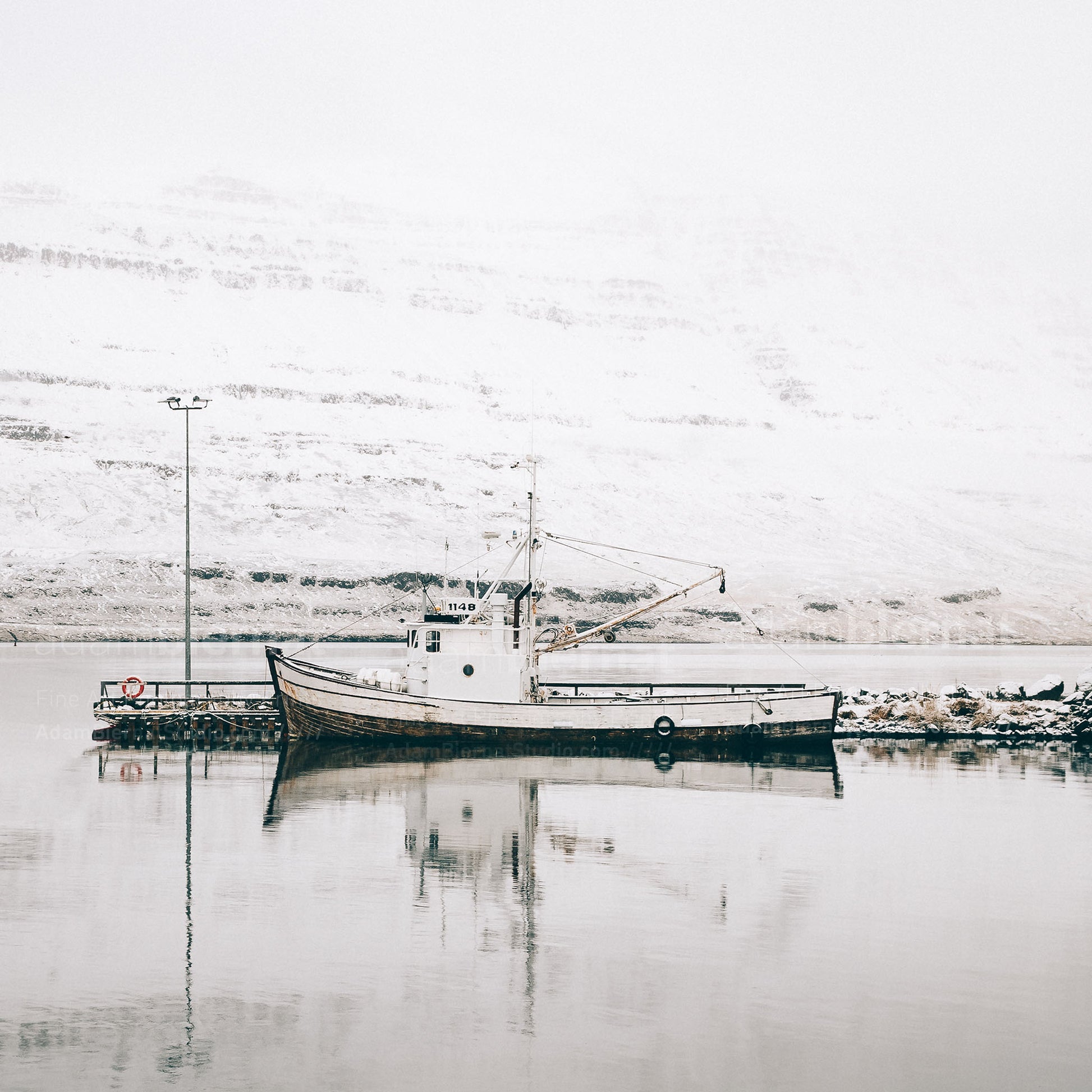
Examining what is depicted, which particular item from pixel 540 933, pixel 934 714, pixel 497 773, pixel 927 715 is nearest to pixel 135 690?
pixel 497 773

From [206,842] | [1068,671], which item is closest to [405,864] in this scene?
[206,842]

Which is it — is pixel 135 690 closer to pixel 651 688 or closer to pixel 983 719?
pixel 651 688

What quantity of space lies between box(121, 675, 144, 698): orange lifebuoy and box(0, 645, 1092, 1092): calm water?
992 centimetres

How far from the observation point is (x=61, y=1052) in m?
15.3

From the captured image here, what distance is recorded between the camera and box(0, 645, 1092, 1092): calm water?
607 inches

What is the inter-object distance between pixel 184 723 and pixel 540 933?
3104 centimetres

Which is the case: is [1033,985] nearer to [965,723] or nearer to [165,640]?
[965,723]

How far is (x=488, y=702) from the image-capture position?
44.9 m

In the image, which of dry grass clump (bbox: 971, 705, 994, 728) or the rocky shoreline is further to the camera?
dry grass clump (bbox: 971, 705, 994, 728)

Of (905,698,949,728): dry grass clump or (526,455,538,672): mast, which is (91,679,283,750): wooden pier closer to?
(526,455,538,672): mast

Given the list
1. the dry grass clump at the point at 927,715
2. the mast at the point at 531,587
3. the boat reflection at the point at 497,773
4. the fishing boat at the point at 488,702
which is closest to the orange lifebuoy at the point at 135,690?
the fishing boat at the point at 488,702

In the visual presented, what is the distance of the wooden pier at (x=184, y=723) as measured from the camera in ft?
160

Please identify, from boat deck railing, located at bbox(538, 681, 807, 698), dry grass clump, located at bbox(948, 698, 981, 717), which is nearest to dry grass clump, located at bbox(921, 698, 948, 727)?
dry grass clump, located at bbox(948, 698, 981, 717)

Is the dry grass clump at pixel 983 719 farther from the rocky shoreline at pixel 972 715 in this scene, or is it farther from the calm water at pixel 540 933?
the calm water at pixel 540 933
